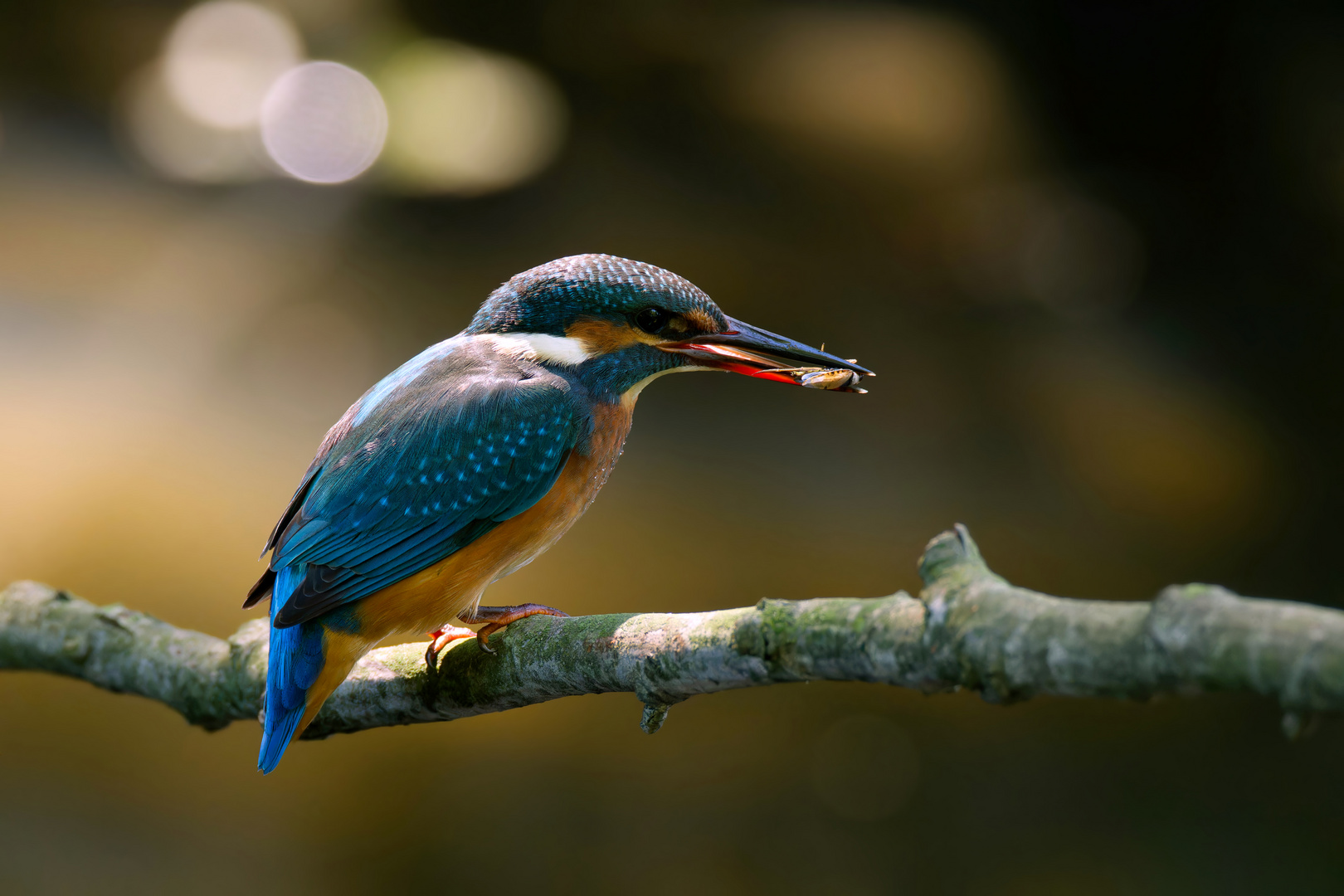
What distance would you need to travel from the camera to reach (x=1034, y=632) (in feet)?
2.77

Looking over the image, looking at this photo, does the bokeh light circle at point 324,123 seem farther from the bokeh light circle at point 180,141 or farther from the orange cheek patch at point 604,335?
the orange cheek patch at point 604,335

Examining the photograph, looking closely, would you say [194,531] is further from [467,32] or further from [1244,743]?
[1244,743]

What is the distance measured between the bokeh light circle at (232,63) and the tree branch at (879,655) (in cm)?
325

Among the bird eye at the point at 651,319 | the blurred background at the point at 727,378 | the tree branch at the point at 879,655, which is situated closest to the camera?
the tree branch at the point at 879,655

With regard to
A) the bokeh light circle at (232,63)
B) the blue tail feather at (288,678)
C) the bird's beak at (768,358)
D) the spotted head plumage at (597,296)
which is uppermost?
the bokeh light circle at (232,63)

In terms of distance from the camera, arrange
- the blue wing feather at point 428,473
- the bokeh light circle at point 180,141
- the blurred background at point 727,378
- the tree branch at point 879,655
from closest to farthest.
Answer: the tree branch at point 879,655 < the blue wing feather at point 428,473 < the blurred background at point 727,378 < the bokeh light circle at point 180,141

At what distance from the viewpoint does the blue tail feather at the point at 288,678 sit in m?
1.45

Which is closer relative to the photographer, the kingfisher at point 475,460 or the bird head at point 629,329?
the kingfisher at point 475,460

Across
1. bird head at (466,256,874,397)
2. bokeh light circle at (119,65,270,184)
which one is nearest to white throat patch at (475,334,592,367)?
bird head at (466,256,874,397)

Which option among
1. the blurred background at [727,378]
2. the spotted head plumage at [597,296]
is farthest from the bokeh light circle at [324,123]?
the spotted head plumage at [597,296]

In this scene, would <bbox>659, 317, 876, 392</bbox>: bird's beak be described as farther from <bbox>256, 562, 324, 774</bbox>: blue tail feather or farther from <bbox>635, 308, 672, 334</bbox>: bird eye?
<bbox>256, 562, 324, 774</bbox>: blue tail feather

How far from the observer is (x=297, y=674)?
4.80 ft

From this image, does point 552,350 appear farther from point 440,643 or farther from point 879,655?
point 879,655

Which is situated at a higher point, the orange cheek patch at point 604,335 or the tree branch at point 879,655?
the orange cheek patch at point 604,335
